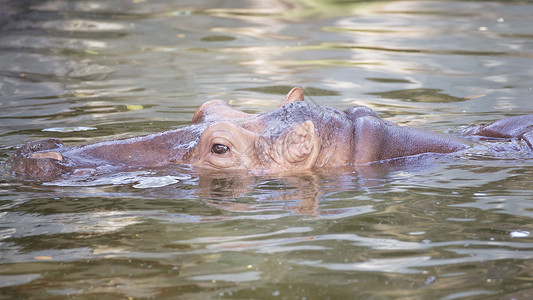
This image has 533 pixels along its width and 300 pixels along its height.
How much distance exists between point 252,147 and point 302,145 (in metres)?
0.40

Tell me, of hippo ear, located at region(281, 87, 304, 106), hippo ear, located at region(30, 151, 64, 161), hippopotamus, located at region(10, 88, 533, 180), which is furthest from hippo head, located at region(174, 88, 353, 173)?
hippo ear, located at region(30, 151, 64, 161)

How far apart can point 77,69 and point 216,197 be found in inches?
295

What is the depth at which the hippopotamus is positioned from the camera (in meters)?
5.77

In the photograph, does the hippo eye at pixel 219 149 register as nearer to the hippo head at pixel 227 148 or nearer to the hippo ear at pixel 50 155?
the hippo head at pixel 227 148

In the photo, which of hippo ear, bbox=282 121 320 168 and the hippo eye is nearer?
hippo ear, bbox=282 121 320 168

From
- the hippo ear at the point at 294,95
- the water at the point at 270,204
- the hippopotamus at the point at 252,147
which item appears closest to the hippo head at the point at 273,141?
the hippopotamus at the point at 252,147

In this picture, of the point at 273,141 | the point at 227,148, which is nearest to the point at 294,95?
the point at 273,141

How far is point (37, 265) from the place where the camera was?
4203 millimetres

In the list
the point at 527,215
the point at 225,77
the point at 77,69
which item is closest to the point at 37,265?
the point at 527,215

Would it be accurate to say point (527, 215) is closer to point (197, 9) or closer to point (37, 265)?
point (37, 265)

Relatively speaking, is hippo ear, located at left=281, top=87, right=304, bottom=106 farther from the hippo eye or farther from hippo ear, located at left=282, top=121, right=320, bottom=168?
the hippo eye

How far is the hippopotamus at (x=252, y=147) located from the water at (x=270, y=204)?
Result: 12 centimetres

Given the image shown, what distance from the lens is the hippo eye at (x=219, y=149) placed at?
5.92 meters

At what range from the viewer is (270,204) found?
520 cm
